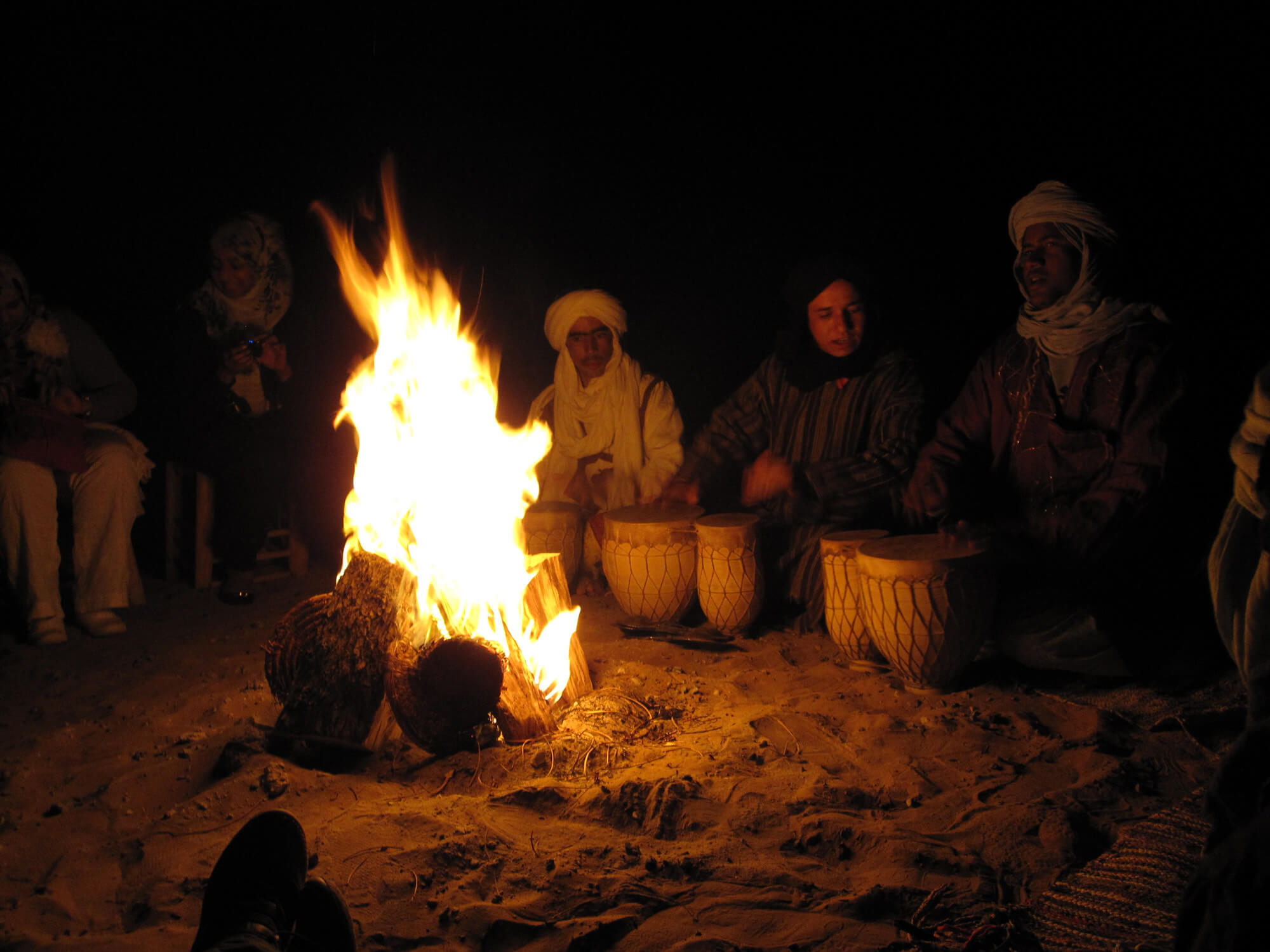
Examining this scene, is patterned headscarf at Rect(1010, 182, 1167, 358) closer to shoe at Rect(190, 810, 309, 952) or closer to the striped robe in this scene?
the striped robe

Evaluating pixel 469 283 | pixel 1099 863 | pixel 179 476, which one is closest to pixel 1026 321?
pixel 1099 863

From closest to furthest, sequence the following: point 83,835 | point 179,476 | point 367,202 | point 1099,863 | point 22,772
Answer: point 1099,863
point 83,835
point 22,772
point 179,476
point 367,202

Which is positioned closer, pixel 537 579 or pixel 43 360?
pixel 537 579

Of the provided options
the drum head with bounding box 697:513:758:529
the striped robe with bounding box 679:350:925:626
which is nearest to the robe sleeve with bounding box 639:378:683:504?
the striped robe with bounding box 679:350:925:626

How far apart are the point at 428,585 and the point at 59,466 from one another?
2.57 m

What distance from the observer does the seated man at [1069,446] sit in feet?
11.5

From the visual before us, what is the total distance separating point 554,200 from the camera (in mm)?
6371

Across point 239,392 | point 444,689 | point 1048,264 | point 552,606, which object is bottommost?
point 444,689

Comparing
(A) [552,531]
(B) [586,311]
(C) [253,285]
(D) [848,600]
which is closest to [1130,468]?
(D) [848,600]

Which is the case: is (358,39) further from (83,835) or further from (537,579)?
(83,835)

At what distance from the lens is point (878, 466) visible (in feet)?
14.1

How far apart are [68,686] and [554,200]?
4.45 meters

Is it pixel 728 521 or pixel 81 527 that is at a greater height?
pixel 728 521

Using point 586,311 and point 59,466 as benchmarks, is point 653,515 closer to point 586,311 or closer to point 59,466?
point 586,311
